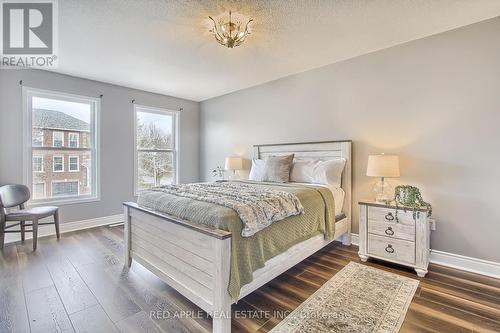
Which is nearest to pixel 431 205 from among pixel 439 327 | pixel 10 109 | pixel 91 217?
pixel 439 327

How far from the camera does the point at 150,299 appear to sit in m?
1.95

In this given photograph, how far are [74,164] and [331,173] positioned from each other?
4.16 m

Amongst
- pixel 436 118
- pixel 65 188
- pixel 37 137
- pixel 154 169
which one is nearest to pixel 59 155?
pixel 37 137

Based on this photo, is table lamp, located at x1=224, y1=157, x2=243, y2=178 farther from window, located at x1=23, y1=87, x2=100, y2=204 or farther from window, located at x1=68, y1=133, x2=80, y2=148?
window, located at x1=68, y1=133, x2=80, y2=148

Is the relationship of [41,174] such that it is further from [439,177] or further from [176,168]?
[439,177]

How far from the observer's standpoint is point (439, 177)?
2.61m

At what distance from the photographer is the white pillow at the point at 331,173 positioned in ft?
10.2

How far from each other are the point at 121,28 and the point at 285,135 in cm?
267

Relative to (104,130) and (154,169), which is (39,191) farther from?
(154,169)

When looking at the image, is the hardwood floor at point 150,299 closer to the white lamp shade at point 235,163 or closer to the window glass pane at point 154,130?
the white lamp shade at point 235,163

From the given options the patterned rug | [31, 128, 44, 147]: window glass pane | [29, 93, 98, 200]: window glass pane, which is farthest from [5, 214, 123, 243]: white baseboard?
the patterned rug

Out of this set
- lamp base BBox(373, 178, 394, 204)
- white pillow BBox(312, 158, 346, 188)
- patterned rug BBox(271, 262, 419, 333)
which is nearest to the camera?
patterned rug BBox(271, 262, 419, 333)

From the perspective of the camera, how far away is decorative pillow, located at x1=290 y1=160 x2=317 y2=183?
130 inches

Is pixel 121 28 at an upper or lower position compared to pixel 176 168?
upper
